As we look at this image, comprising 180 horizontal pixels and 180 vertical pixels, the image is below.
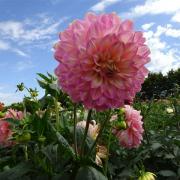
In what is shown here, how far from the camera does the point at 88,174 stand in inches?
68.7

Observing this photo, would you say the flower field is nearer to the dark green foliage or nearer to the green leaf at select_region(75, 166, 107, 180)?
the green leaf at select_region(75, 166, 107, 180)

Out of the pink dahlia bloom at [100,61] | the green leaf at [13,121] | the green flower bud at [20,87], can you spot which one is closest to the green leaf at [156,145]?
the green flower bud at [20,87]

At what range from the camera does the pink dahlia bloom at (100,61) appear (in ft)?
5.33

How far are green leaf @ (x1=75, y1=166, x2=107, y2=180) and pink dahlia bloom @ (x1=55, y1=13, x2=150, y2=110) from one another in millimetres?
239

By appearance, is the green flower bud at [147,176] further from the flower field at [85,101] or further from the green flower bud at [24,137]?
the green flower bud at [24,137]

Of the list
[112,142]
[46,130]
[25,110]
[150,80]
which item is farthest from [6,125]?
[150,80]

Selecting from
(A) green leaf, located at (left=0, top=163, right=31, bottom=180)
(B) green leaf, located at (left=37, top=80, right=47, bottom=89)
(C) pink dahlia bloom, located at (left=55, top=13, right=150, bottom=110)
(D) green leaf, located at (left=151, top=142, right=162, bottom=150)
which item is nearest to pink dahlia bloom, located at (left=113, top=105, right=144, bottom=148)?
(D) green leaf, located at (left=151, top=142, right=162, bottom=150)

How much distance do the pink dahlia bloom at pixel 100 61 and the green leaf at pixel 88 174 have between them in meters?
0.24

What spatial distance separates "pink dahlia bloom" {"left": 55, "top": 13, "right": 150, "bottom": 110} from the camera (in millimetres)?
1624

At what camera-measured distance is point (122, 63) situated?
5.43ft

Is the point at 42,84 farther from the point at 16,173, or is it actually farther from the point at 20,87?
the point at 20,87

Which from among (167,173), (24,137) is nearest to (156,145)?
(167,173)

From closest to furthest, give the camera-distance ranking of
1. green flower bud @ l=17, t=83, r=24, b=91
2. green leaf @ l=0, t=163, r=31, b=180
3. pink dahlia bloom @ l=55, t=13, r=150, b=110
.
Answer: pink dahlia bloom @ l=55, t=13, r=150, b=110 < green leaf @ l=0, t=163, r=31, b=180 < green flower bud @ l=17, t=83, r=24, b=91

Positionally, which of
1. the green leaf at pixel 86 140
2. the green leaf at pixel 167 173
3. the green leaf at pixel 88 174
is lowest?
the green leaf at pixel 167 173
